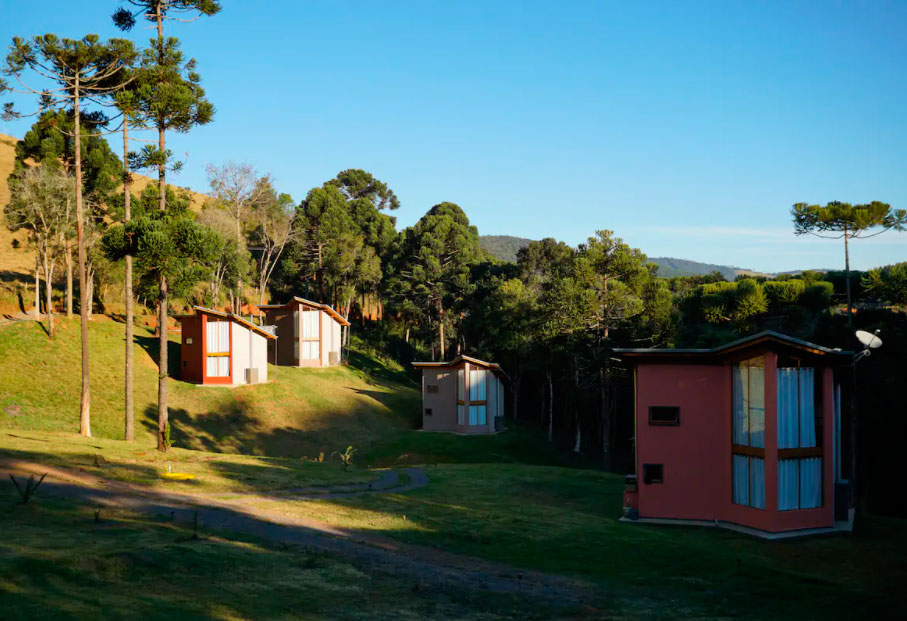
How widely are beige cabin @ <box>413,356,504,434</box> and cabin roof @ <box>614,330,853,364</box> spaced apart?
25.9m

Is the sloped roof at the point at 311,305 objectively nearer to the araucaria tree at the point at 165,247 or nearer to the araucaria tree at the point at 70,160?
the araucaria tree at the point at 70,160

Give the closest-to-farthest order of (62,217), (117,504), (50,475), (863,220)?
1. (117,504)
2. (50,475)
3. (863,220)
4. (62,217)

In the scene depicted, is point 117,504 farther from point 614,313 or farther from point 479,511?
point 614,313

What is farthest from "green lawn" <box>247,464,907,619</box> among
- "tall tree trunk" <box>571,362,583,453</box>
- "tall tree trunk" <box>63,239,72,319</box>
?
"tall tree trunk" <box>63,239,72,319</box>

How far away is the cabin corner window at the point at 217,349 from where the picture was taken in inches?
1940

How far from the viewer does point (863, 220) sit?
4616cm

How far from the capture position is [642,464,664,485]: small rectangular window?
24.8 metres

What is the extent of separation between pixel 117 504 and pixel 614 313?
127ft

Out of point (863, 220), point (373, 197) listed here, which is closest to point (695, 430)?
point (863, 220)

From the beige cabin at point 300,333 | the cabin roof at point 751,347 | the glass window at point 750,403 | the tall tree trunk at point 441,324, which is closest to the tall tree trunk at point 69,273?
the beige cabin at point 300,333

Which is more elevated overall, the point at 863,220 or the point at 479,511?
the point at 863,220

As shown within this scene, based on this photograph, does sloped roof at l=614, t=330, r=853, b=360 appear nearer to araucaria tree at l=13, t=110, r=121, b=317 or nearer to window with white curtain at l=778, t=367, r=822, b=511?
window with white curtain at l=778, t=367, r=822, b=511

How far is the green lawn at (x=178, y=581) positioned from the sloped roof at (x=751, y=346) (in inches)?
482

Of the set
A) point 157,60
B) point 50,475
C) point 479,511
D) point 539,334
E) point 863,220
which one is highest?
point 157,60
